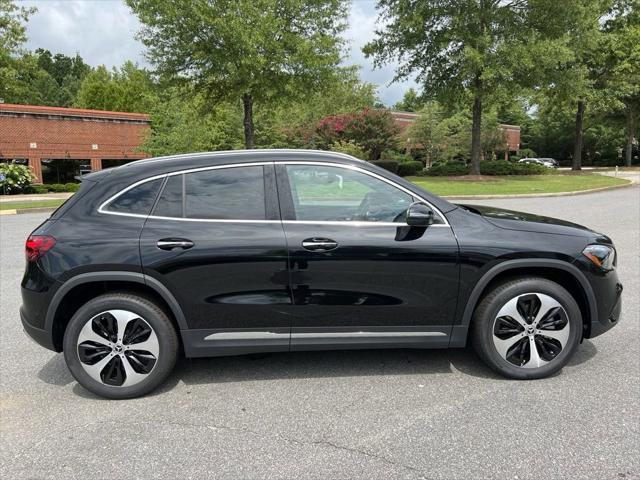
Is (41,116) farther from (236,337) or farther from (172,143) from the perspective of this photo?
(236,337)

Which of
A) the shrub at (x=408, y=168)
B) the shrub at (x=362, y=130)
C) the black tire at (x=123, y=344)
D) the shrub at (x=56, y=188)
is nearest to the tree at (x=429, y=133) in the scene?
the shrub at (x=362, y=130)

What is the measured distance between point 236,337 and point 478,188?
19.3 meters

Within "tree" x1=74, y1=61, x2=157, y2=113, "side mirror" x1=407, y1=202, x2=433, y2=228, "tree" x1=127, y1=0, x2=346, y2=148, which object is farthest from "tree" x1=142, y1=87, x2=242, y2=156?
"tree" x1=74, y1=61, x2=157, y2=113

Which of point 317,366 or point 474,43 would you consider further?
point 474,43

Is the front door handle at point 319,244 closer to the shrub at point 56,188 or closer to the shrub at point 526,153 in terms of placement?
the shrub at point 56,188

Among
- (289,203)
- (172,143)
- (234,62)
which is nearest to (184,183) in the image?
(289,203)

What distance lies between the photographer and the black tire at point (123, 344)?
327cm

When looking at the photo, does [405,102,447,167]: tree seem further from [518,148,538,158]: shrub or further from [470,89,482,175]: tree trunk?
[518,148,538,158]: shrub

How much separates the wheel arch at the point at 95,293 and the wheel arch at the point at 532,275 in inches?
76.9

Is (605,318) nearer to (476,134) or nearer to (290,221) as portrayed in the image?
(290,221)

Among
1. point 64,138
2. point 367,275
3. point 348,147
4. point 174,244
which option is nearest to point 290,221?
point 367,275

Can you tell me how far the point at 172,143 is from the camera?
27.3 meters

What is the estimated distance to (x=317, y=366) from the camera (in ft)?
12.5

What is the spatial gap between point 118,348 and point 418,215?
2235 mm
